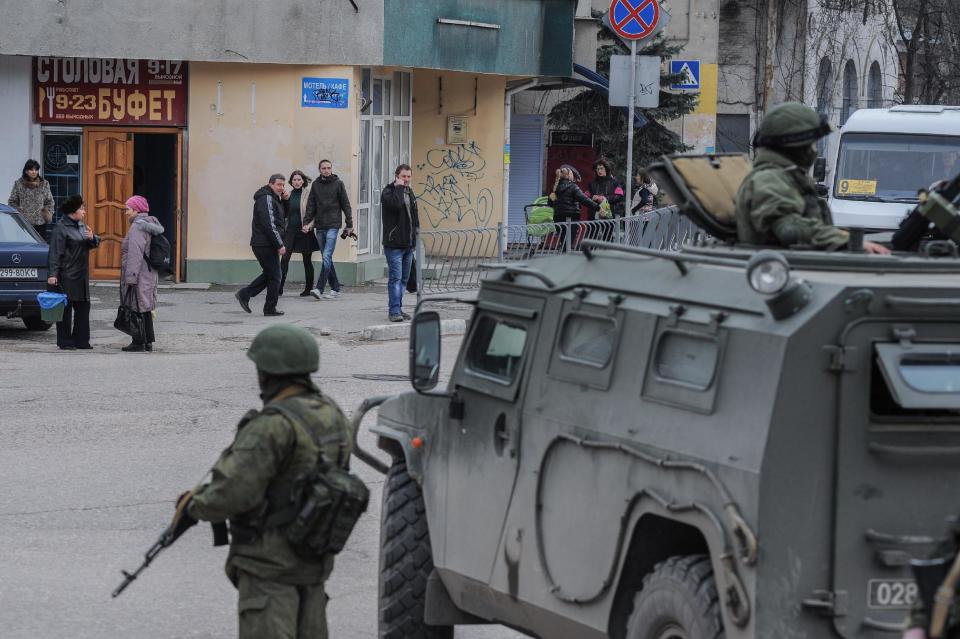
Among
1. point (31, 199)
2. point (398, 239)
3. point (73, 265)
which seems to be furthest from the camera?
point (31, 199)

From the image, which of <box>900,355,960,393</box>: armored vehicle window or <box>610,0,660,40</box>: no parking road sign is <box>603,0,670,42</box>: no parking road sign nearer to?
<box>610,0,660,40</box>: no parking road sign

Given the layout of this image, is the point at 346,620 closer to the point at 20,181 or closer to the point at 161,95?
the point at 20,181

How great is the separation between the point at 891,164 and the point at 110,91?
36.0 feet

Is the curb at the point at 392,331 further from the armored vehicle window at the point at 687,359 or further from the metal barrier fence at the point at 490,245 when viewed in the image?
the armored vehicle window at the point at 687,359

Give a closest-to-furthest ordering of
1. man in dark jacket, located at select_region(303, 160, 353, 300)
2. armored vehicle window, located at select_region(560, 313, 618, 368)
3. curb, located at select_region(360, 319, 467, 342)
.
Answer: armored vehicle window, located at select_region(560, 313, 618, 368)
curb, located at select_region(360, 319, 467, 342)
man in dark jacket, located at select_region(303, 160, 353, 300)

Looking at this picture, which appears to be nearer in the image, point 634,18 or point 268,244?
point 634,18

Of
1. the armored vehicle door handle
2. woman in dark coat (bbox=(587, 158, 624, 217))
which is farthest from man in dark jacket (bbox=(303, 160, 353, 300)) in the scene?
the armored vehicle door handle

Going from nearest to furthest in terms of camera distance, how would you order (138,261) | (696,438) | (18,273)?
(696,438), (138,261), (18,273)

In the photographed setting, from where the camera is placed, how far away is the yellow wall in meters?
27.3

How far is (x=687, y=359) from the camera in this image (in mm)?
4676

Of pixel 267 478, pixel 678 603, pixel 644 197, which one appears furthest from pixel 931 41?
pixel 678 603

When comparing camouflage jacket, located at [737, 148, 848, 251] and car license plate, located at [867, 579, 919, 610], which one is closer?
car license plate, located at [867, 579, 919, 610]

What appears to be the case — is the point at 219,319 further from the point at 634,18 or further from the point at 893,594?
the point at 893,594

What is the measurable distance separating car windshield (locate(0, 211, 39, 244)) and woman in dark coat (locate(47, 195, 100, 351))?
1.33 m
